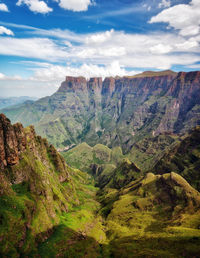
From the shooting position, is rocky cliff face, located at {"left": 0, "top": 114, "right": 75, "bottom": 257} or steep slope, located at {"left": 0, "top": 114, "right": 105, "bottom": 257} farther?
steep slope, located at {"left": 0, "top": 114, "right": 105, "bottom": 257}

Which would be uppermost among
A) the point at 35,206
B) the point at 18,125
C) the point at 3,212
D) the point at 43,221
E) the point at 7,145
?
the point at 18,125

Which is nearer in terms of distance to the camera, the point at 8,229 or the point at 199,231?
the point at 8,229

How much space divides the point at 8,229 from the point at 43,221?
4115 cm

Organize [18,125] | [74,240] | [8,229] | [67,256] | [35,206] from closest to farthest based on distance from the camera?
1. [8,229]
2. [67,256]
3. [35,206]
4. [74,240]
5. [18,125]

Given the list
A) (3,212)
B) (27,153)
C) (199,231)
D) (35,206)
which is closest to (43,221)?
(35,206)

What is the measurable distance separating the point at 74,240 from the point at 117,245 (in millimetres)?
45658


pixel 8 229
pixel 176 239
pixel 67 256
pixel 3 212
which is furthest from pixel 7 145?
pixel 176 239

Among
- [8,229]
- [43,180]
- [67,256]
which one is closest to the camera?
[8,229]

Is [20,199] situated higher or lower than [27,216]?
higher

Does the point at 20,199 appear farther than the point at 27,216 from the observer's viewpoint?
Yes

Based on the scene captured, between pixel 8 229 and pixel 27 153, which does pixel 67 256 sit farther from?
pixel 27 153

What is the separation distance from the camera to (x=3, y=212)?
11819 centimetres

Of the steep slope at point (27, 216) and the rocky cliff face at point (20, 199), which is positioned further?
the steep slope at point (27, 216)

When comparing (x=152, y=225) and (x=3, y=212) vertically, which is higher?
(x=3, y=212)
